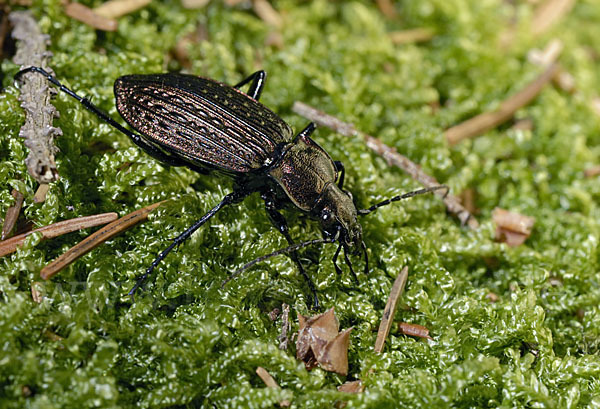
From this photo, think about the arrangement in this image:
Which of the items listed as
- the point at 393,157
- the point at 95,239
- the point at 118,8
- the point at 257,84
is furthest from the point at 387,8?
the point at 95,239

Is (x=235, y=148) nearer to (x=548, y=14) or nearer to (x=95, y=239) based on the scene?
(x=95, y=239)

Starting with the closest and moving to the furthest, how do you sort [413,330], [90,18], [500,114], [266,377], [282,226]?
[266,377] < [413,330] < [282,226] < [90,18] < [500,114]

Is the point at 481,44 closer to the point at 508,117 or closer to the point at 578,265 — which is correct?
the point at 508,117

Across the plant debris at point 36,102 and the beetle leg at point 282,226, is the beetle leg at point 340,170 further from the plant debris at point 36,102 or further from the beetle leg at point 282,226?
the plant debris at point 36,102

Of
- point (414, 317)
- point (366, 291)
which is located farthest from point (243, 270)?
point (414, 317)

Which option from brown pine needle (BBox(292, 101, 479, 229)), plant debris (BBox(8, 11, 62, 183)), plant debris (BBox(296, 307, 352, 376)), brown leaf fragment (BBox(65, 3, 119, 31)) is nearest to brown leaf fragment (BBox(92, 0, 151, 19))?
brown leaf fragment (BBox(65, 3, 119, 31))

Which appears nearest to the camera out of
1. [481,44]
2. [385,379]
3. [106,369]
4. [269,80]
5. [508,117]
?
[106,369]
